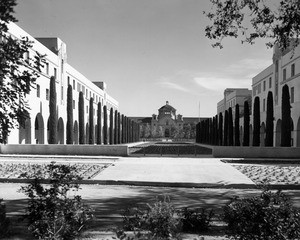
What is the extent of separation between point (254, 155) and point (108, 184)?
1562 cm

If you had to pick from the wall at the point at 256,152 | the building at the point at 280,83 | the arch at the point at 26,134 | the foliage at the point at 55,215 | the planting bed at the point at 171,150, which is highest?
the building at the point at 280,83

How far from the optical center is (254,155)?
24.6 m

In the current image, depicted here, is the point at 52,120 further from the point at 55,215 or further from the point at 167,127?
the point at 167,127

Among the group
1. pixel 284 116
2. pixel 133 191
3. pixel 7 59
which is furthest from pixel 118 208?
pixel 284 116

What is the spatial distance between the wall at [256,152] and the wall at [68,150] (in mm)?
7052

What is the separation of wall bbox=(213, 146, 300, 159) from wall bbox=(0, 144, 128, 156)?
705 centimetres

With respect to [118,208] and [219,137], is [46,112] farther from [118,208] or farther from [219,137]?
[118,208]

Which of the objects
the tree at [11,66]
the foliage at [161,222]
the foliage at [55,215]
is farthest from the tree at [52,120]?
the foliage at [161,222]

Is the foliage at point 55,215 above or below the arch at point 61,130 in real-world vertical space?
below

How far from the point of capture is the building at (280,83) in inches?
1339

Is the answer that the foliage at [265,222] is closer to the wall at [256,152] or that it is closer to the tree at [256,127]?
the wall at [256,152]

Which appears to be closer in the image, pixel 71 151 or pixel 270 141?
pixel 71 151

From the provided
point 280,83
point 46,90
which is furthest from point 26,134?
point 280,83

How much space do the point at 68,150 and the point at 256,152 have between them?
537 inches
